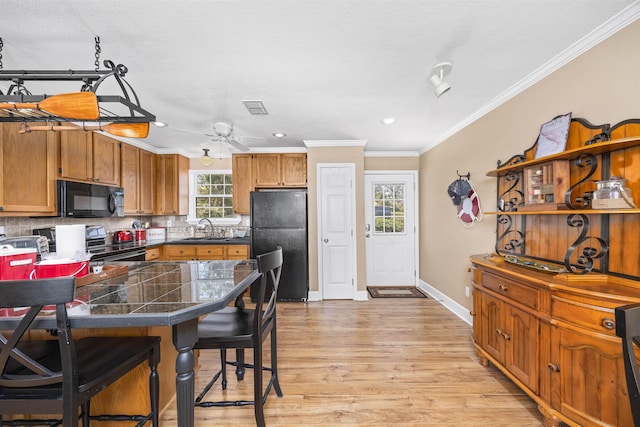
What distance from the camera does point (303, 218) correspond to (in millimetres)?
3920

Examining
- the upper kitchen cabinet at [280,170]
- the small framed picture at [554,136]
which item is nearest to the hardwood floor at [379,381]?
the small framed picture at [554,136]

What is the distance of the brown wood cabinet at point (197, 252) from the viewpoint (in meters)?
4.01

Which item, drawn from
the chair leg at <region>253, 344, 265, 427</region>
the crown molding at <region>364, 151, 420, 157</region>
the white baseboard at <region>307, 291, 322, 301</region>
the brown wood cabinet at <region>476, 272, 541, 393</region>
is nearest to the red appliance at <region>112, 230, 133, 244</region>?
the white baseboard at <region>307, 291, 322, 301</region>

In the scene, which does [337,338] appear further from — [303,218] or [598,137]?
[598,137]

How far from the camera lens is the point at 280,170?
4.32m

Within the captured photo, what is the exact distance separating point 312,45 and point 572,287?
206 centimetres

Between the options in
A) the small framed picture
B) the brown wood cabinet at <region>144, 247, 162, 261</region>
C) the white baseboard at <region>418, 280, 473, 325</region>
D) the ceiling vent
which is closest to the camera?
the small framed picture

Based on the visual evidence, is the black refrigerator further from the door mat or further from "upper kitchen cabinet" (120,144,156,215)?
"upper kitchen cabinet" (120,144,156,215)

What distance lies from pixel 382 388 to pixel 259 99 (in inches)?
105

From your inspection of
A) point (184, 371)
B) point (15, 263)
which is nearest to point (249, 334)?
point (184, 371)

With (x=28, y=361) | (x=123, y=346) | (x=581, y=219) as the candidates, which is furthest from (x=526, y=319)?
(x=28, y=361)

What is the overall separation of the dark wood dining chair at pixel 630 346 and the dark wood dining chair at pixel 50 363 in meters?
1.77

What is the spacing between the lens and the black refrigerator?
12.8 ft

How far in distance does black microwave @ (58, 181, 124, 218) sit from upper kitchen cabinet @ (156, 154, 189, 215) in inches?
30.7
